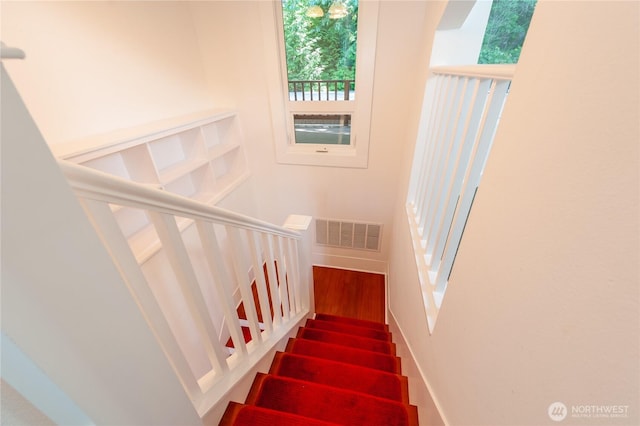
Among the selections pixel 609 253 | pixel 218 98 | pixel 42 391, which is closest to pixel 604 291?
pixel 609 253

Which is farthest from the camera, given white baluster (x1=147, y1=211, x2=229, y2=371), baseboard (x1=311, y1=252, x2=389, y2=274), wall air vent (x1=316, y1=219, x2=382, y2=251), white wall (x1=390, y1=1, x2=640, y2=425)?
baseboard (x1=311, y1=252, x2=389, y2=274)

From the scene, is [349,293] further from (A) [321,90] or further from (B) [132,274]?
(B) [132,274]

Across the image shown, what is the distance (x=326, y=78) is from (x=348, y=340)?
231 centimetres

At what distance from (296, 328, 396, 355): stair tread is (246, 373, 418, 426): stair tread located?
2.07ft

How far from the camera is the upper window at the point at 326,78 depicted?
6.59 feet

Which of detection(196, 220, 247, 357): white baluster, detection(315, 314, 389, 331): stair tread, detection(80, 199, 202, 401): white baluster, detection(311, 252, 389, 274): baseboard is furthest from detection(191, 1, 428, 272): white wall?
detection(80, 199, 202, 401): white baluster

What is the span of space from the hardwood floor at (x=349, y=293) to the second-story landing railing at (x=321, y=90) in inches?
80.8

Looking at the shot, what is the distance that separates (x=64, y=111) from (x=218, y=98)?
4.36 ft

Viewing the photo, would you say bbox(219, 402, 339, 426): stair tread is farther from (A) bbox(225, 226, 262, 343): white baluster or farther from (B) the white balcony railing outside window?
(B) the white balcony railing outside window

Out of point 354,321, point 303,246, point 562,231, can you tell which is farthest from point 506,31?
point 354,321

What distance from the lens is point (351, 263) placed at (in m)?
3.10

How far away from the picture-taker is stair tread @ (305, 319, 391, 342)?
6.68 feet

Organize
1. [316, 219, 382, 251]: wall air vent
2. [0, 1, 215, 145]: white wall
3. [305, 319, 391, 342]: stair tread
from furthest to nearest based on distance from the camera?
[316, 219, 382, 251]: wall air vent < [305, 319, 391, 342]: stair tread < [0, 1, 215, 145]: white wall

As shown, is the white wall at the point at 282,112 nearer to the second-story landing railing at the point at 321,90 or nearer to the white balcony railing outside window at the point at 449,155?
the second-story landing railing at the point at 321,90
